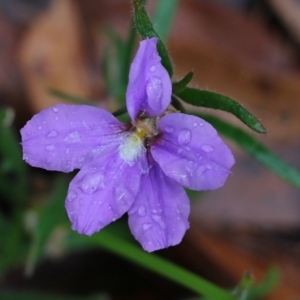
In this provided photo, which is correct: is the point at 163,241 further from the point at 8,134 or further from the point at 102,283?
the point at 102,283

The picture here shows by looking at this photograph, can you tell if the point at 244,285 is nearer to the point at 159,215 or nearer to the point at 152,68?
the point at 159,215

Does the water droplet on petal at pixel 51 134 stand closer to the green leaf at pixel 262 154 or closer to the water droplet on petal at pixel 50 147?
the water droplet on petal at pixel 50 147

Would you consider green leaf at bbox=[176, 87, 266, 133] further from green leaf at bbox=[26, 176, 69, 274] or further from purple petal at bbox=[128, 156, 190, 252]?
green leaf at bbox=[26, 176, 69, 274]

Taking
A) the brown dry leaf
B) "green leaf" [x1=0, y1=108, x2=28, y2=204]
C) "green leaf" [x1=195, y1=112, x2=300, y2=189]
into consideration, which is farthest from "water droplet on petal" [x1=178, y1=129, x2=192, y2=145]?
the brown dry leaf

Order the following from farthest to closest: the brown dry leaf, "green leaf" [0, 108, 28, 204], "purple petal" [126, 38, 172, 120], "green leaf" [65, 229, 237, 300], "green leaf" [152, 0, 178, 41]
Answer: the brown dry leaf → "green leaf" [0, 108, 28, 204] → "green leaf" [152, 0, 178, 41] → "green leaf" [65, 229, 237, 300] → "purple petal" [126, 38, 172, 120]

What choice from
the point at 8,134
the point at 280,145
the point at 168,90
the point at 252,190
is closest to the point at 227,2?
the point at 280,145

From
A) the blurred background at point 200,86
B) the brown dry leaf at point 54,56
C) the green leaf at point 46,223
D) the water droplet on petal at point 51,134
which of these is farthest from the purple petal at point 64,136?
the brown dry leaf at point 54,56

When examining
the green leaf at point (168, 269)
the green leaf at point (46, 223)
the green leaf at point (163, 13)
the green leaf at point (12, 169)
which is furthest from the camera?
the green leaf at point (12, 169)
